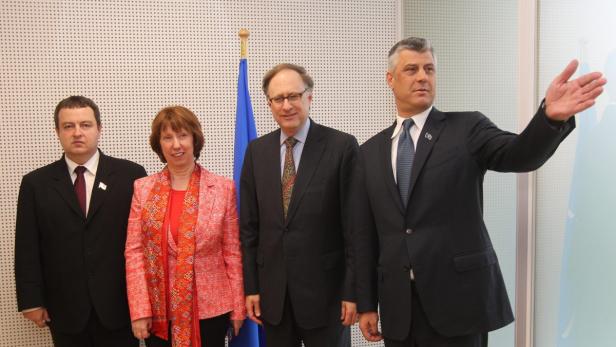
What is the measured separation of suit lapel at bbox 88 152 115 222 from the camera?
2.46 m

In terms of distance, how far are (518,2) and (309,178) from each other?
1.48 meters

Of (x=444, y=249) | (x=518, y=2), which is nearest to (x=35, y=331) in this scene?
(x=444, y=249)

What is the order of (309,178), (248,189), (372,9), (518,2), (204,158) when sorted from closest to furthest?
1. (309,178)
2. (248,189)
3. (518,2)
4. (204,158)
5. (372,9)

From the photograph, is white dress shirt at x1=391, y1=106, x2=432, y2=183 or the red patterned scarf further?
the red patterned scarf

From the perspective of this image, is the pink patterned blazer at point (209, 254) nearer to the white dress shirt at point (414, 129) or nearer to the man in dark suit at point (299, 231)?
the man in dark suit at point (299, 231)

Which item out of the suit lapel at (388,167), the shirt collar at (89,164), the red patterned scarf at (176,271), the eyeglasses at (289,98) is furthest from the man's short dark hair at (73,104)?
the suit lapel at (388,167)

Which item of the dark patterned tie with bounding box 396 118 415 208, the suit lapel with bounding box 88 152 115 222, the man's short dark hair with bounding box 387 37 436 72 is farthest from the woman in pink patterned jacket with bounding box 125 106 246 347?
the man's short dark hair with bounding box 387 37 436 72

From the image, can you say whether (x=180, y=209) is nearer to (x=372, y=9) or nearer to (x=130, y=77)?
(x=130, y=77)

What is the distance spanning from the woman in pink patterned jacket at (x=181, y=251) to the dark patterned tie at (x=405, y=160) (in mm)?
825

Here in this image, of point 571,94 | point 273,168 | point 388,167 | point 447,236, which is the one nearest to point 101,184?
point 273,168

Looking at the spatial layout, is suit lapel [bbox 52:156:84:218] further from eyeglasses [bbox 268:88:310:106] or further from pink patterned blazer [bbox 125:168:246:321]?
eyeglasses [bbox 268:88:310:106]

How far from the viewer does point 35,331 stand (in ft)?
10.4

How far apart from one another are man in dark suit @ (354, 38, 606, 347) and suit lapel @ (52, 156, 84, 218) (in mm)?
1435

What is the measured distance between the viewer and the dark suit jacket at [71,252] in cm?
245
